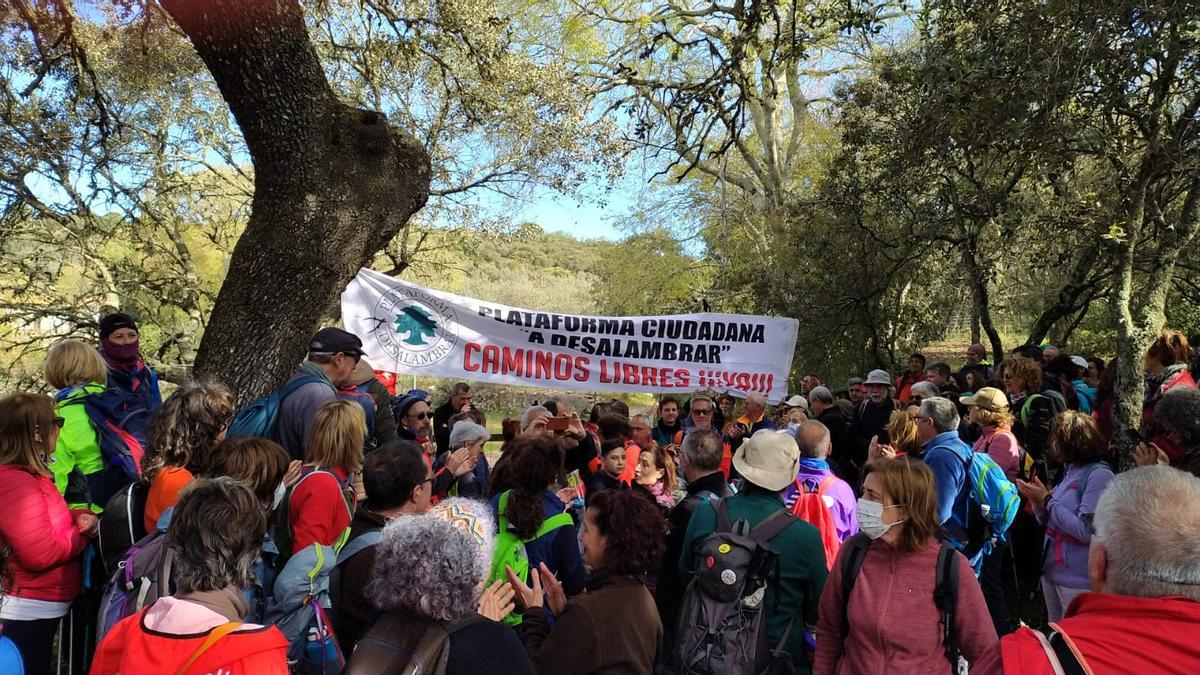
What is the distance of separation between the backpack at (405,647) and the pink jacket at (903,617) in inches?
55.6

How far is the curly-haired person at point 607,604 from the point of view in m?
2.62

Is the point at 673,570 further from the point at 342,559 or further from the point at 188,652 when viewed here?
the point at 188,652

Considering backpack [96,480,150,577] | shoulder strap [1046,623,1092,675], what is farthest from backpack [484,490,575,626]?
shoulder strap [1046,623,1092,675]

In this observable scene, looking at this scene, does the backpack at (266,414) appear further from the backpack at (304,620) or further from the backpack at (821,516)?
the backpack at (821,516)

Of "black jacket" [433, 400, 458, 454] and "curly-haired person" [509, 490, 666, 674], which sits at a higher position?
"curly-haired person" [509, 490, 666, 674]

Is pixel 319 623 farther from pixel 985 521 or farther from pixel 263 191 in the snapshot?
pixel 985 521

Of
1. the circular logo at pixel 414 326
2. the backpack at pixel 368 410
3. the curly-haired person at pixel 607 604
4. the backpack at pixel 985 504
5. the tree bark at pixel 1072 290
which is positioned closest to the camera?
the curly-haired person at pixel 607 604

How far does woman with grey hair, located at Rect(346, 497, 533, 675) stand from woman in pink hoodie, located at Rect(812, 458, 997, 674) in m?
1.29

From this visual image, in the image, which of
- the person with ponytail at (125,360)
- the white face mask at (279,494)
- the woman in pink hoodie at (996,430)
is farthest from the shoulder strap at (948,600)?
the person with ponytail at (125,360)

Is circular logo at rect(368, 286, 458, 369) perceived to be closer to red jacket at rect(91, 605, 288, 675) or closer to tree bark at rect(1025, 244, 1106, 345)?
red jacket at rect(91, 605, 288, 675)

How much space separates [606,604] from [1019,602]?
17.0 feet

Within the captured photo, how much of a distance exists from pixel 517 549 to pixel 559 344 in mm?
4548

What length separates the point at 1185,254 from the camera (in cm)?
1106

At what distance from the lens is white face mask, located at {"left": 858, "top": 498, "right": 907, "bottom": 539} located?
3141mm
